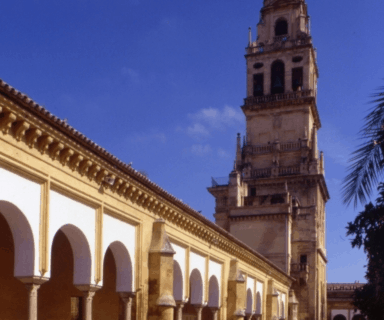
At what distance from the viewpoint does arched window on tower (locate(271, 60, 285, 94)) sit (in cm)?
5419

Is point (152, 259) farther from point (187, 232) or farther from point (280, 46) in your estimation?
point (280, 46)

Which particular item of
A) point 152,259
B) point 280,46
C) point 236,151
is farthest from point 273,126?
point 152,259

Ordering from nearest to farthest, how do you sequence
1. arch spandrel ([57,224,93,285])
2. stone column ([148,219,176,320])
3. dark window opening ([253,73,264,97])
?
arch spandrel ([57,224,93,285]) → stone column ([148,219,176,320]) → dark window opening ([253,73,264,97])

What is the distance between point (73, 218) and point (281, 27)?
47762mm

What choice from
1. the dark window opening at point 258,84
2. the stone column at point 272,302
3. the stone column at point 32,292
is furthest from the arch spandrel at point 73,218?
the dark window opening at point 258,84

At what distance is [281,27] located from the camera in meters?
57.0

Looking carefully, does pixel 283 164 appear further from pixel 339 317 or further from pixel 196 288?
pixel 196 288

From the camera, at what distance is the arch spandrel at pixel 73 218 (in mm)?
11875

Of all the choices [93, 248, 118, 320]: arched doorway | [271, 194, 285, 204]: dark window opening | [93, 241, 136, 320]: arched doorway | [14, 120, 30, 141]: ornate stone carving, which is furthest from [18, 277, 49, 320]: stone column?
[271, 194, 285, 204]: dark window opening

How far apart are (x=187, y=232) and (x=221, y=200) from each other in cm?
3668

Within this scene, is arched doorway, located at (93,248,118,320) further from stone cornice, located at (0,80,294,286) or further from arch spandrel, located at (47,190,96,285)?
arch spandrel, located at (47,190,96,285)

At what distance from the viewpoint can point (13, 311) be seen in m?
14.9

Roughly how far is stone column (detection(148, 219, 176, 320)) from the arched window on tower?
39.2 meters

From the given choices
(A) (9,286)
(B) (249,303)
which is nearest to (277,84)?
(B) (249,303)
